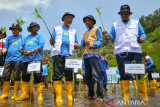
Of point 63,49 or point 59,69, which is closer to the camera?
point 59,69

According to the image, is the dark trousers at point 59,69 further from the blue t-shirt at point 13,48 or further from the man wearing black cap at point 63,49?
the blue t-shirt at point 13,48

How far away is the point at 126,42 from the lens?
13.4 ft

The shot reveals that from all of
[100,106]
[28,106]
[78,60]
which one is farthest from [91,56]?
[28,106]

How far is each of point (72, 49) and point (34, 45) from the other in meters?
1.12

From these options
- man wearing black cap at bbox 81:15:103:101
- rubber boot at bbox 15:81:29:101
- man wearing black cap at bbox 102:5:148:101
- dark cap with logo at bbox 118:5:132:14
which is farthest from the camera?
rubber boot at bbox 15:81:29:101

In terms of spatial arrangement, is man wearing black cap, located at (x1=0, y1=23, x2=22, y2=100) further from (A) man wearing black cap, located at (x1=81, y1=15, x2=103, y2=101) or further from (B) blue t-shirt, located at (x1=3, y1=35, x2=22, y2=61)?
(A) man wearing black cap, located at (x1=81, y1=15, x2=103, y2=101)

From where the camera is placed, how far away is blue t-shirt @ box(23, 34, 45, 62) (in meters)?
4.61

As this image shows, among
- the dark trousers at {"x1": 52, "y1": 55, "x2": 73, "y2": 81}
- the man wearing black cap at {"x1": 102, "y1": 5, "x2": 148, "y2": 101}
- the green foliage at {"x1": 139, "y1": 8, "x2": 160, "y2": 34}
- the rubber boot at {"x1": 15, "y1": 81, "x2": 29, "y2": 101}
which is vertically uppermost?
the green foliage at {"x1": 139, "y1": 8, "x2": 160, "y2": 34}

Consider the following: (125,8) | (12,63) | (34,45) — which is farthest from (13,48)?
(125,8)

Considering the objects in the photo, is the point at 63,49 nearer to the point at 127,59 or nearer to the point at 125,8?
the point at 127,59

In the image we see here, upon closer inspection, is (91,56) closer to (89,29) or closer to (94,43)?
Answer: (94,43)

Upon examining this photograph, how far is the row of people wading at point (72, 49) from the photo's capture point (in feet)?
13.5

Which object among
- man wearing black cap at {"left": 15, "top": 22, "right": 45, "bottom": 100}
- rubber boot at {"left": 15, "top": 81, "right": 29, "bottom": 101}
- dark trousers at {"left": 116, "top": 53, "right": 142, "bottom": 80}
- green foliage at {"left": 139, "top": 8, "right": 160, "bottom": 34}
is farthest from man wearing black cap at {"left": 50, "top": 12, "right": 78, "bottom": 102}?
green foliage at {"left": 139, "top": 8, "right": 160, "bottom": 34}

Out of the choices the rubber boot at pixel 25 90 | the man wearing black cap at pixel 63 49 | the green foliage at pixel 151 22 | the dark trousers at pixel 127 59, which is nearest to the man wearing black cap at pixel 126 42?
the dark trousers at pixel 127 59
